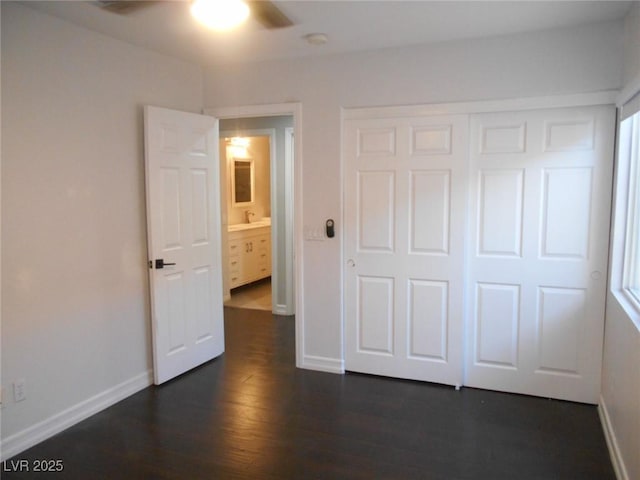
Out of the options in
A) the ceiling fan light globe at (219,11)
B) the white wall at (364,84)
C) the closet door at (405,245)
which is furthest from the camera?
the closet door at (405,245)

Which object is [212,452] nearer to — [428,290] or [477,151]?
[428,290]

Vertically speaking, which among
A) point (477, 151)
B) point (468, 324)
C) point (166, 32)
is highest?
point (166, 32)

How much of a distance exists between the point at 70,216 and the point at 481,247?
271 centimetres

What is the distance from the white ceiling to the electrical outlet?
Result: 207 centimetres

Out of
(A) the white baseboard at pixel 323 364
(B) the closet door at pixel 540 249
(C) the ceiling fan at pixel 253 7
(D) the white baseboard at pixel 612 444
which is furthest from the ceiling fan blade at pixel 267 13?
(D) the white baseboard at pixel 612 444

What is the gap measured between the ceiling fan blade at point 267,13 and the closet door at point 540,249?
152 cm

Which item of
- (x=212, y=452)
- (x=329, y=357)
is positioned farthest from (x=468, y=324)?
(x=212, y=452)

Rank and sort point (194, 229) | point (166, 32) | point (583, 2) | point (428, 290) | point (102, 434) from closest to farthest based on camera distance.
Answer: point (583, 2) → point (102, 434) → point (166, 32) → point (428, 290) → point (194, 229)

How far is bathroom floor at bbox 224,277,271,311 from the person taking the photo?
Answer: 19.6 ft

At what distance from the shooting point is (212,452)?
265cm

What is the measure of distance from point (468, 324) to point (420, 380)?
0.57m

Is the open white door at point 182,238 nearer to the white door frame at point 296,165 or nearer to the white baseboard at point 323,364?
the white door frame at point 296,165

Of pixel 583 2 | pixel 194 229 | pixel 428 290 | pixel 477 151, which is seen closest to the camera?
pixel 583 2

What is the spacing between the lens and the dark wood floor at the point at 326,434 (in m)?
2.49
